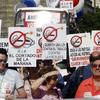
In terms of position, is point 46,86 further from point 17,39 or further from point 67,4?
point 67,4

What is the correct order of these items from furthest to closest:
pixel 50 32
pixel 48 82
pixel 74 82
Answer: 1. pixel 50 32
2. pixel 74 82
3. pixel 48 82

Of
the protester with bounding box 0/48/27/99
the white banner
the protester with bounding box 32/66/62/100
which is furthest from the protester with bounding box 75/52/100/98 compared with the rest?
the white banner

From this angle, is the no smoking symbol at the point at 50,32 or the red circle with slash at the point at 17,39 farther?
the no smoking symbol at the point at 50,32

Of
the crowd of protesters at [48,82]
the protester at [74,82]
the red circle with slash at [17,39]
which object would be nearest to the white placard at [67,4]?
the red circle with slash at [17,39]

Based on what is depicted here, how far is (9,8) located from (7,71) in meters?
30.9

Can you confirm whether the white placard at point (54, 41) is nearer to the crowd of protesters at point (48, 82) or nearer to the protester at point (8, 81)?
→ the crowd of protesters at point (48, 82)

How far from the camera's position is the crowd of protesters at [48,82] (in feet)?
20.8

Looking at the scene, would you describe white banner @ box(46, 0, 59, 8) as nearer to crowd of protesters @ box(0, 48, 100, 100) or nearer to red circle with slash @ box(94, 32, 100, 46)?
red circle with slash @ box(94, 32, 100, 46)

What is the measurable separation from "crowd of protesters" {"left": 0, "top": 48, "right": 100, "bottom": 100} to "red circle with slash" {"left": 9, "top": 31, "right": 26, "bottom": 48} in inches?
36.3

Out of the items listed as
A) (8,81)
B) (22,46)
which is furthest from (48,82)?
(22,46)

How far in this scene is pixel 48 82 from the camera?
6.34m

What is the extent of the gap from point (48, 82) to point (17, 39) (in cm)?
281

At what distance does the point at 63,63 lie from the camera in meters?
13.9

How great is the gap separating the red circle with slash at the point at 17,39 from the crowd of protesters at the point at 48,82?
0.92 meters
